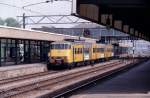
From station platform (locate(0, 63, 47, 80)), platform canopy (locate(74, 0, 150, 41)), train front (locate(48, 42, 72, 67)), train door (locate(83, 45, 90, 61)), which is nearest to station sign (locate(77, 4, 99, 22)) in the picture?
platform canopy (locate(74, 0, 150, 41))

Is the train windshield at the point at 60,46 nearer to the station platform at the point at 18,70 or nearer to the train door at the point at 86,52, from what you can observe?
the station platform at the point at 18,70

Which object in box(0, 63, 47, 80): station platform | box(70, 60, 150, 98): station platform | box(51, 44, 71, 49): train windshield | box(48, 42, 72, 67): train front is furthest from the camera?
box(51, 44, 71, 49): train windshield

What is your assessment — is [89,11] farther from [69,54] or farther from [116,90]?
[69,54]

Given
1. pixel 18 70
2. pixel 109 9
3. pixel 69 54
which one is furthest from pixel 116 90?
pixel 69 54

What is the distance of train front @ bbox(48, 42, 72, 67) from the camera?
1492 inches

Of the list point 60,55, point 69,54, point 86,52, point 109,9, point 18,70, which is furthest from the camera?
point 86,52

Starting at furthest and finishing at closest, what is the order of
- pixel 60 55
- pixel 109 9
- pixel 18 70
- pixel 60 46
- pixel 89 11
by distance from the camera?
pixel 60 46 → pixel 60 55 → pixel 18 70 → pixel 109 9 → pixel 89 11

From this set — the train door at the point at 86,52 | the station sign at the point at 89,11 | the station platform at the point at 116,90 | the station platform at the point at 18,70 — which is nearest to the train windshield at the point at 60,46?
the station platform at the point at 18,70

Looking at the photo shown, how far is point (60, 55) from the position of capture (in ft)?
126

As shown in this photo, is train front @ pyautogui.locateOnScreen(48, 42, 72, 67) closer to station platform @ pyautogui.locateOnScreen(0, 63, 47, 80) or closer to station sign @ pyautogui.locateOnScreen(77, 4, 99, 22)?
station platform @ pyautogui.locateOnScreen(0, 63, 47, 80)

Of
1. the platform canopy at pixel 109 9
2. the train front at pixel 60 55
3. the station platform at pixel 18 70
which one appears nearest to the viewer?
the platform canopy at pixel 109 9

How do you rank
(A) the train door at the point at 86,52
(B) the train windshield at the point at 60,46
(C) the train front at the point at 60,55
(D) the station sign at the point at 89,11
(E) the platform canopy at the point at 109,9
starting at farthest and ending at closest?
(A) the train door at the point at 86,52, (B) the train windshield at the point at 60,46, (C) the train front at the point at 60,55, (D) the station sign at the point at 89,11, (E) the platform canopy at the point at 109,9

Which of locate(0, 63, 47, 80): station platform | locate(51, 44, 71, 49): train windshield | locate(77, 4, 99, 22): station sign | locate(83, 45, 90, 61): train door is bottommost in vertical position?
locate(0, 63, 47, 80): station platform

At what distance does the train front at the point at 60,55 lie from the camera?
37906 millimetres
